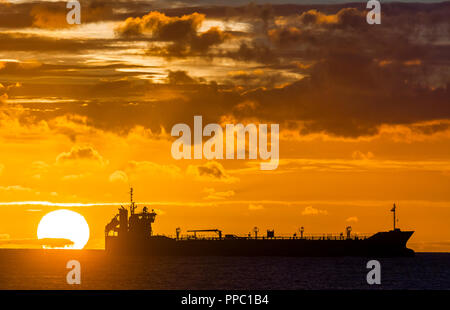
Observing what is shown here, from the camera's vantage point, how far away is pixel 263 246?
595ft

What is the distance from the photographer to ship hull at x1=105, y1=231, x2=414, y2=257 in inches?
6860

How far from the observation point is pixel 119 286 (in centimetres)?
8481

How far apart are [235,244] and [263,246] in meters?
6.78

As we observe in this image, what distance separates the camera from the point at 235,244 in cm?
18225

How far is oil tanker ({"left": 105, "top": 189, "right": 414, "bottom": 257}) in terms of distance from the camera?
174250 millimetres

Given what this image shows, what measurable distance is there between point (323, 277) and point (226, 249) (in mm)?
80307

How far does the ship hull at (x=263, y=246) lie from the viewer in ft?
572
